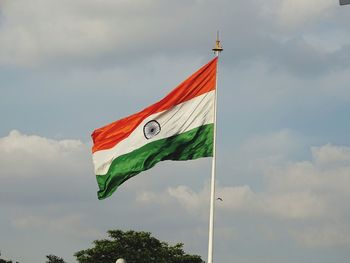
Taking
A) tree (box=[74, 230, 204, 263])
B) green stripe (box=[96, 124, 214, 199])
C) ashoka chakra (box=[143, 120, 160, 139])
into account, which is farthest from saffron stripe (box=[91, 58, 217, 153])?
tree (box=[74, 230, 204, 263])

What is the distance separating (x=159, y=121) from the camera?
93.6ft

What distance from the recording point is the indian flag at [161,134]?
2806 centimetres

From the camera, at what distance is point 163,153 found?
2809 centimetres

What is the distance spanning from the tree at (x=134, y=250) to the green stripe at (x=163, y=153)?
59551mm

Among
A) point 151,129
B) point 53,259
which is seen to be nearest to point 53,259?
point 53,259

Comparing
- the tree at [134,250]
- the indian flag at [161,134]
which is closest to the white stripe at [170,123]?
the indian flag at [161,134]

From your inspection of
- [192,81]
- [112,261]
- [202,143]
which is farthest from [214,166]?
[112,261]

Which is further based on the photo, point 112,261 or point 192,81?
point 112,261

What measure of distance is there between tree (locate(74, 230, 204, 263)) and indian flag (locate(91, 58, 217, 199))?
195 ft

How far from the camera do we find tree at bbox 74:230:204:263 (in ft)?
285

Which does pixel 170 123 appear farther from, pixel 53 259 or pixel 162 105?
pixel 53 259

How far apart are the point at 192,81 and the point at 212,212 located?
470 centimetres

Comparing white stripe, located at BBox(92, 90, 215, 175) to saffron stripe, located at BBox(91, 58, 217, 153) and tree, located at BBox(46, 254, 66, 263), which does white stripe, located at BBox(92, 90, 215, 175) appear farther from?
tree, located at BBox(46, 254, 66, 263)

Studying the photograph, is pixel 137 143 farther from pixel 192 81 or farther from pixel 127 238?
pixel 127 238
